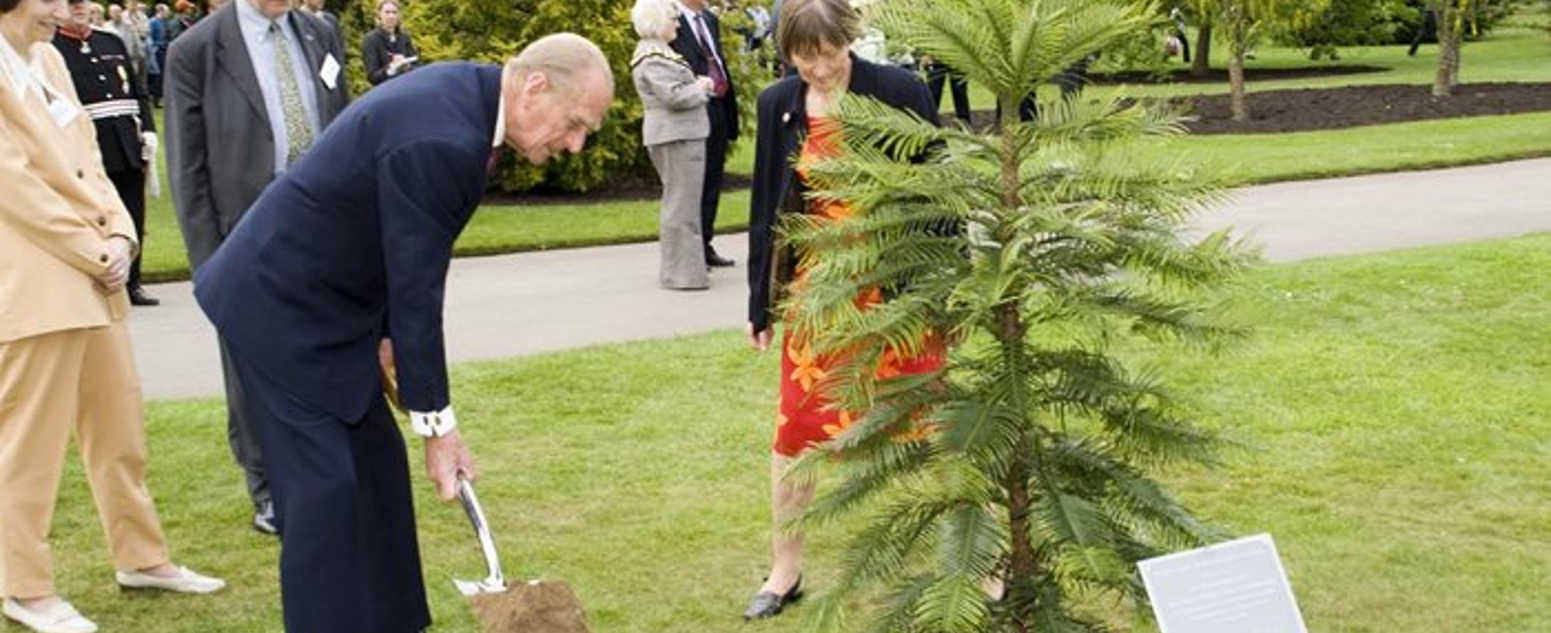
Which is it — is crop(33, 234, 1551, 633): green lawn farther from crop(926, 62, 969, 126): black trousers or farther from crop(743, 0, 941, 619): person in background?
crop(926, 62, 969, 126): black trousers

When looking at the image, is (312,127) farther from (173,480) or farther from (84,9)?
(84,9)

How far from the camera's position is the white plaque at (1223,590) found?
3699mm

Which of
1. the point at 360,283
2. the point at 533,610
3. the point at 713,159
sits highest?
the point at 360,283

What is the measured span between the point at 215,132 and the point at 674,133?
543 cm

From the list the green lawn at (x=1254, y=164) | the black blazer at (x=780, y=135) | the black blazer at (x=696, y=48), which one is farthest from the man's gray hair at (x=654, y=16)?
the black blazer at (x=780, y=135)

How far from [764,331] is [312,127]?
202cm

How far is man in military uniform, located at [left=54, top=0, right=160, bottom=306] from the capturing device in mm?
11547

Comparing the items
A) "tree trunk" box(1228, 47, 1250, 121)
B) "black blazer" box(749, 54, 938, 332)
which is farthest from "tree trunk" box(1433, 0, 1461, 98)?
"black blazer" box(749, 54, 938, 332)

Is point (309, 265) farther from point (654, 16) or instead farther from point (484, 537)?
point (654, 16)

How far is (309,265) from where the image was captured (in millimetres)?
4852

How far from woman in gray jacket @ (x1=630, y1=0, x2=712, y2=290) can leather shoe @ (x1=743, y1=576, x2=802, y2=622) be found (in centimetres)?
608

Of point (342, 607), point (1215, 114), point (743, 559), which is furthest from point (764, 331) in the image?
point (1215, 114)

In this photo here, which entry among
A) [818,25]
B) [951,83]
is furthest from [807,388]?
[951,83]

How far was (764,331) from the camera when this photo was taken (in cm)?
613
